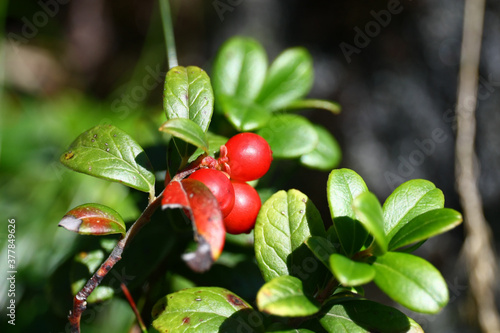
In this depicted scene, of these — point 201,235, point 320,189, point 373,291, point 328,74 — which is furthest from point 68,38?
point 201,235

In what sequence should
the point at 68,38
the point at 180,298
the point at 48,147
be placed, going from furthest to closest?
the point at 68,38
the point at 48,147
the point at 180,298

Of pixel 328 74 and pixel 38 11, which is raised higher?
pixel 38 11

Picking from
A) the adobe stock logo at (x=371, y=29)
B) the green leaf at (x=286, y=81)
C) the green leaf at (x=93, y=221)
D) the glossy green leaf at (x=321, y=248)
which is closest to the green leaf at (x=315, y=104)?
the green leaf at (x=286, y=81)

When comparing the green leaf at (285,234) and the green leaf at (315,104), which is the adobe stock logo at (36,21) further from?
the green leaf at (285,234)

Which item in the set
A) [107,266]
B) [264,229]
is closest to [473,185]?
[264,229]

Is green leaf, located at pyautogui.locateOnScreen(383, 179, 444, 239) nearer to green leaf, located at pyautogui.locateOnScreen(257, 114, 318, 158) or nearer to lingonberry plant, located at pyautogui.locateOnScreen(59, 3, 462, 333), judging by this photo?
lingonberry plant, located at pyautogui.locateOnScreen(59, 3, 462, 333)

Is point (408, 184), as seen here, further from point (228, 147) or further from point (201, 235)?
point (201, 235)
